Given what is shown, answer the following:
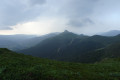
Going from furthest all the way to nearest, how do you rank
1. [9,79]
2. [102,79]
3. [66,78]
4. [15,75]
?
1. [102,79]
2. [66,78]
3. [15,75]
4. [9,79]

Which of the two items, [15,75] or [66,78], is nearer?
[15,75]

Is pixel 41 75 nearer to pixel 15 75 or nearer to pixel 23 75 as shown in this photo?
pixel 23 75

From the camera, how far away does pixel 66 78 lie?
10789 millimetres

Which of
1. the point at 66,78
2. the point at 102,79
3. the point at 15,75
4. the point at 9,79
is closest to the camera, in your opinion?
the point at 9,79

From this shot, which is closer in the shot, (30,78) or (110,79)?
(30,78)

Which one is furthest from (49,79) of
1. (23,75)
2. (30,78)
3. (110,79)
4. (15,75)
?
(110,79)

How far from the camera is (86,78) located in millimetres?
11656

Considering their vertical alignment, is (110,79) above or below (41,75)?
below

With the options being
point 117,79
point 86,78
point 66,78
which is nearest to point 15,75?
point 66,78

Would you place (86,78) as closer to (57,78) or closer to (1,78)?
(57,78)

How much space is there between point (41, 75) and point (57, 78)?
1473mm

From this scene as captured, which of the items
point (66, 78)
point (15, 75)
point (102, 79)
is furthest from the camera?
point (102, 79)

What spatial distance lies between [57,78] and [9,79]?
395 cm

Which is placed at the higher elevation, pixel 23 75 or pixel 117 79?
→ pixel 23 75
